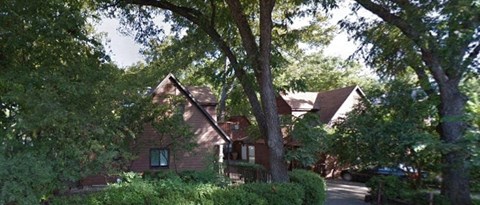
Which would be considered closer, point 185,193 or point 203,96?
point 185,193

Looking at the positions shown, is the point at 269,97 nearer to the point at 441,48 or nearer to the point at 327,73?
the point at 441,48

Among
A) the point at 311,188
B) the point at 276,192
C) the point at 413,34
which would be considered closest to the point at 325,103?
the point at 311,188

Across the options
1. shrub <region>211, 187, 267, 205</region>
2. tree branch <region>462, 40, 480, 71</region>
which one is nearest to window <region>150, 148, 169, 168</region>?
shrub <region>211, 187, 267, 205</region>

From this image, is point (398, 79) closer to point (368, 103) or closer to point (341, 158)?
point (368, 103)

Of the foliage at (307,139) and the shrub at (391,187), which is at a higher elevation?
the foliage at (307,139)

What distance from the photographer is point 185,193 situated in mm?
9305

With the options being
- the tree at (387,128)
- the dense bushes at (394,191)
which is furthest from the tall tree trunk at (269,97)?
the dense bushes at (394,191)

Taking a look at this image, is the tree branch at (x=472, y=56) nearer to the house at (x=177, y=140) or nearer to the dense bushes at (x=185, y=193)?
the dense bushes at (x=185, y=193)

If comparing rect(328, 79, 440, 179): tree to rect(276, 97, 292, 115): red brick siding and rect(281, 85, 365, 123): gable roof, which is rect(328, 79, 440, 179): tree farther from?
rect(276, 97, 292, 115): red brick siding

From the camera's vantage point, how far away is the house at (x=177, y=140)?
20.9 metres

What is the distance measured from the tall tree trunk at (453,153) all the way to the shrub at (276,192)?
183 inches

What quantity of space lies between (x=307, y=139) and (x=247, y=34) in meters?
4.21

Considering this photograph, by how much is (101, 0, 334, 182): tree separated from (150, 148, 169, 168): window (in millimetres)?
8379

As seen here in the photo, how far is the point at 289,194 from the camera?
11.4 m
